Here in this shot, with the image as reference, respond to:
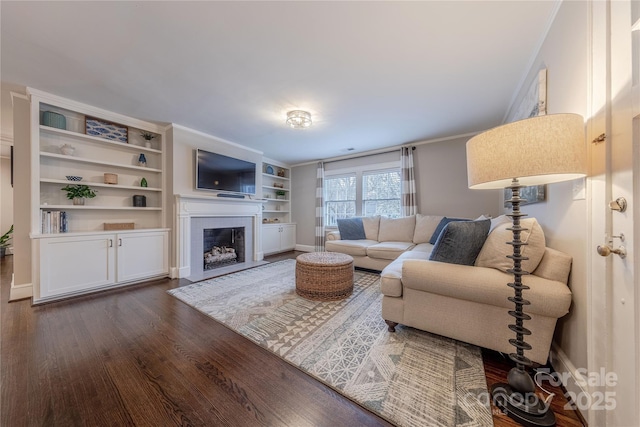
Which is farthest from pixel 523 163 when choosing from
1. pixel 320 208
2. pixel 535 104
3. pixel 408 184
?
pixel 320 208

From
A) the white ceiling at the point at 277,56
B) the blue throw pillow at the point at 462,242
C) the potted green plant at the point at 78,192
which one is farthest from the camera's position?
the potted green plant at the point at 78,192

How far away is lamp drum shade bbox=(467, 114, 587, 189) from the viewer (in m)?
0.91

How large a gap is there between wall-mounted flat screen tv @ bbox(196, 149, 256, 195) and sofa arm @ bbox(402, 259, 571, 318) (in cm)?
333

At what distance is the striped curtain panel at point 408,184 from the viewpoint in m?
4.14

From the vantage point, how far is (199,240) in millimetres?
3498

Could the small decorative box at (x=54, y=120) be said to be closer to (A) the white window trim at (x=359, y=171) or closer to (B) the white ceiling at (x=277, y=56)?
(B) the white ceiling at (x=277, y=56)

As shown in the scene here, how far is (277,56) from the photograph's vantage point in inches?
72.4

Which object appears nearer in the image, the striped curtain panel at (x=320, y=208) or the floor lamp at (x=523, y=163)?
the floor lamp at (x=523, y=163)

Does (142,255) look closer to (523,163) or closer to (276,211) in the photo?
(276,211)

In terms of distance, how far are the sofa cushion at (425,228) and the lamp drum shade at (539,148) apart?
2.64 metres

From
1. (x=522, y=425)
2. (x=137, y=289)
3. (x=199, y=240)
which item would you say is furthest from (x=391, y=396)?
(x=199, y=240)

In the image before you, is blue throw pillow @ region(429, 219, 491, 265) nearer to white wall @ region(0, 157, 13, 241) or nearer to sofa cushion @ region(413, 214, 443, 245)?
sofa cushion @ region(413, 214, 443, 245)

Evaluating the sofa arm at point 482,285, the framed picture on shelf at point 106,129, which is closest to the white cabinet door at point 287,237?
the framed picture on shelf at point 106,129

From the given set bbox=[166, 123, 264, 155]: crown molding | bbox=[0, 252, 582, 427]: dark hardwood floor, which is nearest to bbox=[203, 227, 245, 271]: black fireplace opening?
bbox=[166, 123, 264, 155]: crown molding
